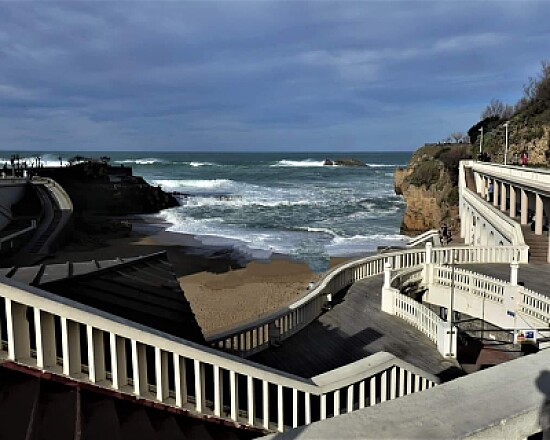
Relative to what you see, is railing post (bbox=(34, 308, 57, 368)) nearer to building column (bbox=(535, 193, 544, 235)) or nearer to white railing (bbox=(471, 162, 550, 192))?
white railing (bbox=(471, 162, 550, 192))

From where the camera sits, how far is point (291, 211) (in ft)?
175

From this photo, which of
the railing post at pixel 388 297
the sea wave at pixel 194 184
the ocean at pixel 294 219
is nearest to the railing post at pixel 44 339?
the railing post at pixel 388 297

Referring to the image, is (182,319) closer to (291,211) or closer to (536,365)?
(536,365)

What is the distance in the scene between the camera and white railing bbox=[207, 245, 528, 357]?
8.80m

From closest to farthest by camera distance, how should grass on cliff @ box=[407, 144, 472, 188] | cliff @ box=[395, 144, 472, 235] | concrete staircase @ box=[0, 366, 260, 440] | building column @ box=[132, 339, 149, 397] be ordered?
concrete staircase @ box=[0, 366, 260, 440]
building column @ box=[132, 339, 149, 397]
cliff @ box=[395, 144, 472, 235]
grass on cliff @ box=[407, 144, 472, 188]

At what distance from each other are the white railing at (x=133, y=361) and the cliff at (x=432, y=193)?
40.0m

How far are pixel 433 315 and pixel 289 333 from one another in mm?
3092

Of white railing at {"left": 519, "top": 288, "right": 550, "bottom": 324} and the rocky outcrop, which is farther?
the rocky outcrop

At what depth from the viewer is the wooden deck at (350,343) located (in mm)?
8922

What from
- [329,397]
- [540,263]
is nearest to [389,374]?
[329,397]

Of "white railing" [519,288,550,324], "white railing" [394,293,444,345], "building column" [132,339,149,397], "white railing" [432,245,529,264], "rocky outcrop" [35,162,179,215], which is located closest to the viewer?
"building column" [132,339,149,397]

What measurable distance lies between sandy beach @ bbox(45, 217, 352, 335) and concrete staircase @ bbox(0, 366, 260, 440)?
34.4 ft

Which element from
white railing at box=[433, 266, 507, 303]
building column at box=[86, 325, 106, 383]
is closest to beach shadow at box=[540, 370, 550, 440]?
building column at box=[86, 325, 106, 383]

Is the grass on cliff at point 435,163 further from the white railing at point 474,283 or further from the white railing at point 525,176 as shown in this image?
the white railing at point 474,283
